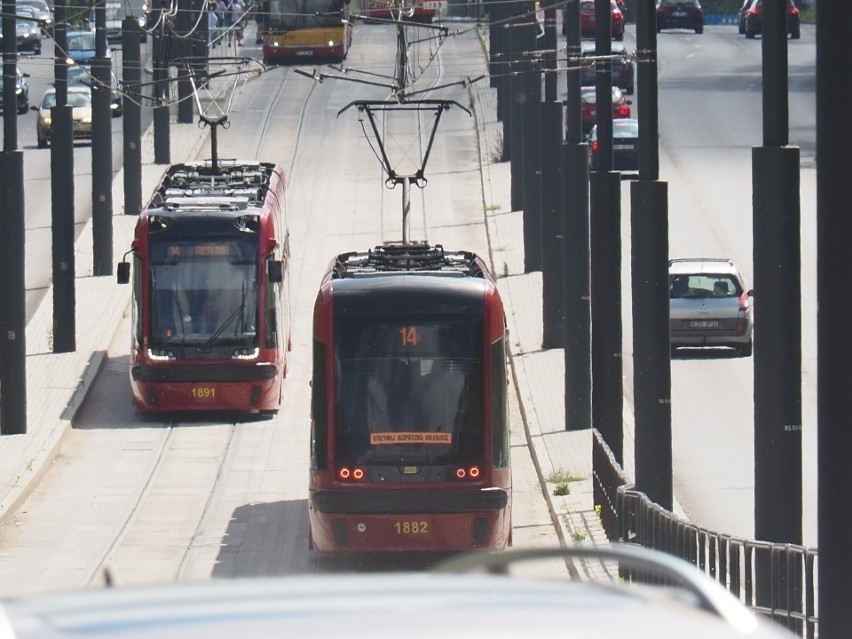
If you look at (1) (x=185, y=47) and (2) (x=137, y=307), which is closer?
(2) (x=137, y=307)

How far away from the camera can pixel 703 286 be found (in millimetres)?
29172

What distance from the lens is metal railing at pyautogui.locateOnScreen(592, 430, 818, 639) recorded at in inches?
413

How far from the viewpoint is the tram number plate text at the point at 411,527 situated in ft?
52.0

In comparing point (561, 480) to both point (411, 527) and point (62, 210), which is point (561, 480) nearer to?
point (411, 527)

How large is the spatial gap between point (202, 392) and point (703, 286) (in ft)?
30.3

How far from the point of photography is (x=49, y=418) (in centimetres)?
2377

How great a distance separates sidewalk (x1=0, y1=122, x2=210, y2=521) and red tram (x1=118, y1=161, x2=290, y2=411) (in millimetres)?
1447

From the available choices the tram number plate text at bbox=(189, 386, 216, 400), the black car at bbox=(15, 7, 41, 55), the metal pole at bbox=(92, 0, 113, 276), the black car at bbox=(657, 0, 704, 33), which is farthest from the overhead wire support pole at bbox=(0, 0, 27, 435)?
the black car at bbox=(657, 0, 704, 33)

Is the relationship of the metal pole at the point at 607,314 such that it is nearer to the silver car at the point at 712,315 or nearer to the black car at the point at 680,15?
the silver car at the point at 712,315

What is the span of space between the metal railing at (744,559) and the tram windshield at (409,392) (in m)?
1.71

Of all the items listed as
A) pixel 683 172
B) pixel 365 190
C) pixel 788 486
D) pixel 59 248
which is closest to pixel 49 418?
pixel 59 248

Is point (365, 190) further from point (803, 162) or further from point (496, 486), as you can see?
point (496, 486)

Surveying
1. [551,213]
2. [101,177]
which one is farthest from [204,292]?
[101,177]

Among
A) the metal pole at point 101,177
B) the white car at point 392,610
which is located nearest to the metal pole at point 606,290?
the metal pole at point 101,177
